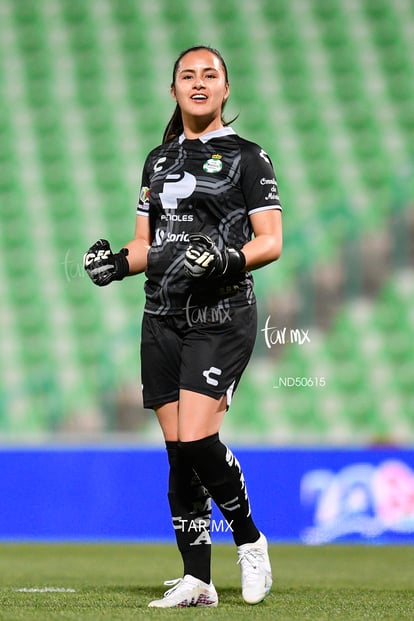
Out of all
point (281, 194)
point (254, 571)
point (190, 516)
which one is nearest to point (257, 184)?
point (190, 516)

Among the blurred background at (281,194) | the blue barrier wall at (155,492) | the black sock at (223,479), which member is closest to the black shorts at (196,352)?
the black sock at (223,479)

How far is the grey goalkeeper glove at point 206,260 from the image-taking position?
11.0ft

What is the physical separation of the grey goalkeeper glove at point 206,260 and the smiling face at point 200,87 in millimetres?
453

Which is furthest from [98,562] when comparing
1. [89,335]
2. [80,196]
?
[80,196]

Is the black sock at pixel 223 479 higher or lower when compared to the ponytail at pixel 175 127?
lower

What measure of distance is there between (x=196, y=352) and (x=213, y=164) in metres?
0.56

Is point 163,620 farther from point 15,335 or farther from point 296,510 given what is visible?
point 15,335

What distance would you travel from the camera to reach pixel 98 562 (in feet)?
18.1

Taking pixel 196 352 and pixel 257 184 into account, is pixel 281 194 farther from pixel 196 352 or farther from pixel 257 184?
pixel 196 352

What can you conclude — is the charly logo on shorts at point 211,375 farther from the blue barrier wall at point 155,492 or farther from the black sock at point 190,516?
the blue barrier wall at point 155,492

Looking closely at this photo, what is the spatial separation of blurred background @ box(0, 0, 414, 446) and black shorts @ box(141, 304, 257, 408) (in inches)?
106

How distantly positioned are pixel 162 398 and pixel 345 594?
37.8 inches

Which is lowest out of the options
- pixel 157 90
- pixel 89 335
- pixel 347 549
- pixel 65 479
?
pixel 347 549

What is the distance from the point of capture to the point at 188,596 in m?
3.53
